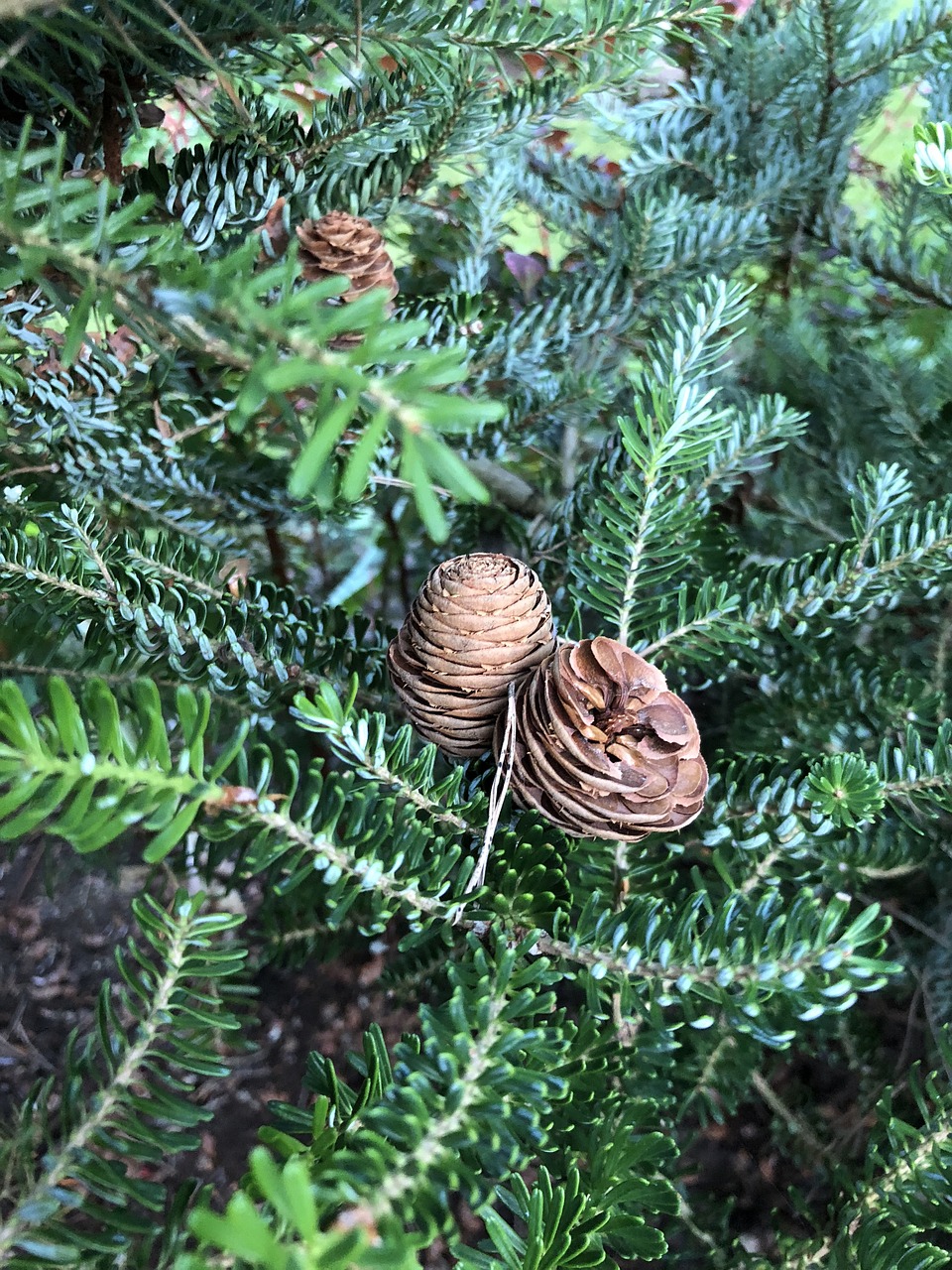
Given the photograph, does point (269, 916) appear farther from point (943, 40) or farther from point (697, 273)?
point (943, 40)

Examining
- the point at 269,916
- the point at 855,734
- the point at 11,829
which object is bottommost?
the point at 269,916

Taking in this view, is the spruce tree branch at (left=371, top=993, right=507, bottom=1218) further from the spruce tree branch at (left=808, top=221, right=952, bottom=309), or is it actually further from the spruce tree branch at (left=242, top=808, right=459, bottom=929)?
the spruce tree branch at (left=808, top=221, right=952, bottom=309)

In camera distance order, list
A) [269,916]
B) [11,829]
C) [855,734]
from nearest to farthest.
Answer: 1. [11,829]
2. [855,734]
3. [269,916]

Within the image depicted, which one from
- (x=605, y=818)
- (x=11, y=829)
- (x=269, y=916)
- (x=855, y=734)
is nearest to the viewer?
(x=11, y=829)

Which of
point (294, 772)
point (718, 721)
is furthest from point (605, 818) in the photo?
point (718, 721)

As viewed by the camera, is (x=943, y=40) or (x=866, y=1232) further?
(x=943, y=40)

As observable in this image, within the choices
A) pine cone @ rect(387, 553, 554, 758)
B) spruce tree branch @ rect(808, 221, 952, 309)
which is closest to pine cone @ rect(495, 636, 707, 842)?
pine cone @ rect(387, 553, 554, 758)

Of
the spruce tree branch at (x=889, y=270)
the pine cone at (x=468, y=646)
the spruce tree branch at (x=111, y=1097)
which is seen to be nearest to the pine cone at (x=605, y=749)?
the pine cone at (x=468, y=646)

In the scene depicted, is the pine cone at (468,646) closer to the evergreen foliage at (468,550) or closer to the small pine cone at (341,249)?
the evergreen foliage at (468,550)
